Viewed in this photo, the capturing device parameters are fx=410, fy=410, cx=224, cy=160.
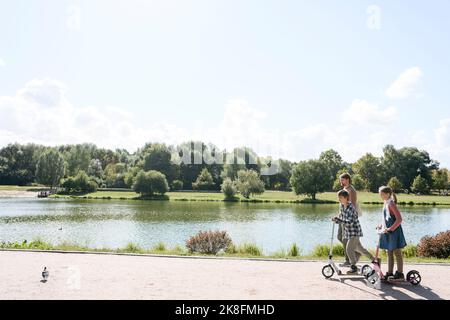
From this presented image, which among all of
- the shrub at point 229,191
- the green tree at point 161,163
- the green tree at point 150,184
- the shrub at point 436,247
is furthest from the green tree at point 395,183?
the shrub at point 436,247

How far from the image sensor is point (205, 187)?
97188 mm

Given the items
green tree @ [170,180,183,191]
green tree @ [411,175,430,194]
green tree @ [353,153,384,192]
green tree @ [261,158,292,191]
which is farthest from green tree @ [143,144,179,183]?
green tree @ [411,175,430,194]

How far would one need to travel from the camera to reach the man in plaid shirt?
8.73 meters

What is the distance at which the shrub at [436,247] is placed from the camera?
13.8 m

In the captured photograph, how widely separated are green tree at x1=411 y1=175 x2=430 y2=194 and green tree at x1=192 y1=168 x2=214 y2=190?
44580 mm

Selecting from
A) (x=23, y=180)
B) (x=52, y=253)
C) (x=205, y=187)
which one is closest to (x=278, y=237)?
(x=52, y=253)

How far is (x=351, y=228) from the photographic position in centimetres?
876

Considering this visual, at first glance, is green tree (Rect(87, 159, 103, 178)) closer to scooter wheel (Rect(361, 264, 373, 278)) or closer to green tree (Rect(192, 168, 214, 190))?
green tree (Rect(192, 168, 214, 190))

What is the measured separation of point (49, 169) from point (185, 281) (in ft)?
314

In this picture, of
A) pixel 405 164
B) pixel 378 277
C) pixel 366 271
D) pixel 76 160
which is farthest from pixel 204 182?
pixel 378 277

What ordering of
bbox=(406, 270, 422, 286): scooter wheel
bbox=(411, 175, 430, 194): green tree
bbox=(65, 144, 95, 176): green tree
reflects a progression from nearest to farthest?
bbox=(406, 270, 422, 286): scooter wheel
bbox=(411, 175, 430, 194): green tree
bbox=(65, 144, 95, 176): green tree

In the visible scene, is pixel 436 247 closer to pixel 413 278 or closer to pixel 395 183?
pixel 413 278
